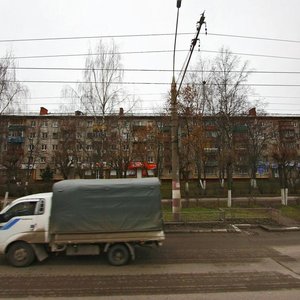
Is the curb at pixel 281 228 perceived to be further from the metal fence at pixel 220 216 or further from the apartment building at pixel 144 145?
the apartment building at pixel 144 145

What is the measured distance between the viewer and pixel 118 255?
955 cm

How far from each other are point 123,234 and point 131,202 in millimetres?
931

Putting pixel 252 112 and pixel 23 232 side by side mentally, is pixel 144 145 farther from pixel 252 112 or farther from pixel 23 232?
pixel 23 232

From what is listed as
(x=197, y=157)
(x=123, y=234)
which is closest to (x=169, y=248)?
(x=123, y=234)

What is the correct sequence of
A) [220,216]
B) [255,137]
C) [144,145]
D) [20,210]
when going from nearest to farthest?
1. [20,210]
2. [220,216]
3. [144,145]
4. [255,137]

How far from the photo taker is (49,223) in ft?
31.2

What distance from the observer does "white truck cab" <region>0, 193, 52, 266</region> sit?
9.42 metres

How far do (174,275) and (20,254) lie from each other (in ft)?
14.5

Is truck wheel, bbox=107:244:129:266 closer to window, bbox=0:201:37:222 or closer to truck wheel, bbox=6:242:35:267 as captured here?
truck wheel, bbox=6:242:35:267

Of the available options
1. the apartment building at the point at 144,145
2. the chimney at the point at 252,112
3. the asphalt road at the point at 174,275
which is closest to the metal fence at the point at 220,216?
the asphalt road at the point at 174,275

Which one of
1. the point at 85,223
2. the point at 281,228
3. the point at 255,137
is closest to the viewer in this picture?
the point at 85,223

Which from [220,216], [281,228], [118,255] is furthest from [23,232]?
[281,228]

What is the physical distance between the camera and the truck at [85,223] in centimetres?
942

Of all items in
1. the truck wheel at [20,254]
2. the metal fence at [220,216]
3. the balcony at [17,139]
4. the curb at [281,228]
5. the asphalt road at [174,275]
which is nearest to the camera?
the asphalt road at [174,275]
